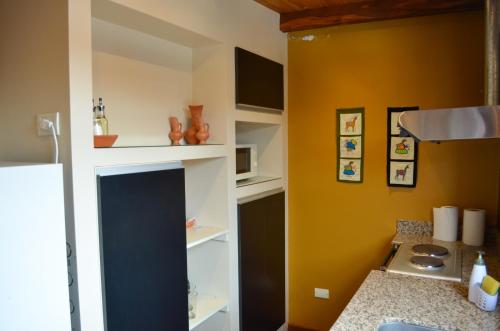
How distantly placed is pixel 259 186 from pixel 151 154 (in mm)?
1113

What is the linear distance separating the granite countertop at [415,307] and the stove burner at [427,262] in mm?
139

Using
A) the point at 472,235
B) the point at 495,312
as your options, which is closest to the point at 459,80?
the point at 472,235

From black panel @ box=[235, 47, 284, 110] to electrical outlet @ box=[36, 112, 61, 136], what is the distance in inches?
46.4

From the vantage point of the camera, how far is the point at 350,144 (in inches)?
119

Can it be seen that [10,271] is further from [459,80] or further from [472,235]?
[459,80]

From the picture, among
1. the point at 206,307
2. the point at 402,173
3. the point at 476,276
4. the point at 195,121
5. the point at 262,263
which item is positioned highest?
the point at 195,121

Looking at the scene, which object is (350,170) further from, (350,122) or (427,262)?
(427,262)

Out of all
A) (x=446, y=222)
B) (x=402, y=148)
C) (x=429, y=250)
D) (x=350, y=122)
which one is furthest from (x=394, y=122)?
(x=429, y=250)

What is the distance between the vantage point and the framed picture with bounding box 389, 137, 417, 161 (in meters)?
2.81

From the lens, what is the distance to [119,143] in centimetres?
211

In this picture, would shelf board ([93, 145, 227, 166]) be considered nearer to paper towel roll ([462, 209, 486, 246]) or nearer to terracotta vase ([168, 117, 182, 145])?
terracotta vase ([168, 117, 182, 145])

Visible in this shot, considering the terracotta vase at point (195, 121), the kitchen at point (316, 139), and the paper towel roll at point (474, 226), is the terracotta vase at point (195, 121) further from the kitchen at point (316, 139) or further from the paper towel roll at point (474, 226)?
the paper towel roll at point (474, 226)

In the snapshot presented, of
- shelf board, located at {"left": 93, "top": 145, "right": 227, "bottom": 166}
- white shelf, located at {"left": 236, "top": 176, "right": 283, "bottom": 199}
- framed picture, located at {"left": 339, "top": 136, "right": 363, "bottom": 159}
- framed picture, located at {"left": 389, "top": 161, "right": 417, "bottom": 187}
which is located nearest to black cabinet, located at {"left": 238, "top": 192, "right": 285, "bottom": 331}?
white shelf, located at {"left": 236, "top": 176, "right": 283, "bottom": 199}

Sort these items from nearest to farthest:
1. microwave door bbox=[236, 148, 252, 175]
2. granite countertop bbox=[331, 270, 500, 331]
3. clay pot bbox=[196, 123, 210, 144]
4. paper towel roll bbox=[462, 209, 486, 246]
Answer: granite countertop bbox=[331, 270, 500, 331] < clay pot bbox=[196, 123, 210, 144] < paper towel roll bbox=[462, 209, 486, 246] < microwave door bbox=[236, 148, 252, 175]
